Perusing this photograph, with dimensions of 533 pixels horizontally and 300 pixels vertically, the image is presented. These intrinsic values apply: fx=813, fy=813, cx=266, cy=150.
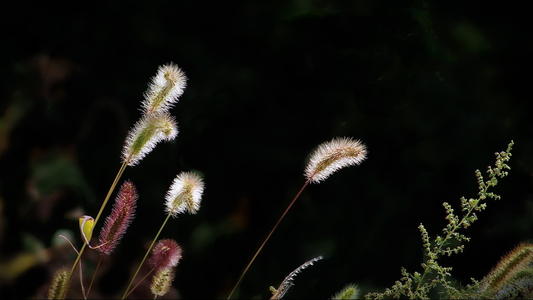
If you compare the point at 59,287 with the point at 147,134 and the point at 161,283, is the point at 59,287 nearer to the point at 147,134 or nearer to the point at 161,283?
the point at 161,283

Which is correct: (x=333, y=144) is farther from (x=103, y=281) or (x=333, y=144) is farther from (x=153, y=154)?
(x=103, y=281)

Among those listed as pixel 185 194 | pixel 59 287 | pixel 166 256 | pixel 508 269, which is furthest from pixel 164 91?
pixel 508 269

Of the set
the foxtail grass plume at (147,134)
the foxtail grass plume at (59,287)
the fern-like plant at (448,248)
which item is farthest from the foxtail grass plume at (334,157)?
the foxtail grass plume at (59,287)

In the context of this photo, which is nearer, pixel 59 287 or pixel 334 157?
pixel 59 287

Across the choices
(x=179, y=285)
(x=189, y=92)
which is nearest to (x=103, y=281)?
(x=179, y=285)

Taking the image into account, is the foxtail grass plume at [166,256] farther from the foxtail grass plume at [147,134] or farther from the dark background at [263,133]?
the dark background at [263,133]

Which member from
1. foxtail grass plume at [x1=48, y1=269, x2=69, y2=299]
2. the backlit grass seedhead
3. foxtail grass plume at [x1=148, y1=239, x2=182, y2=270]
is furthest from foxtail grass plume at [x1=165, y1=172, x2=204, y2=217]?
the backlit grass seedhead

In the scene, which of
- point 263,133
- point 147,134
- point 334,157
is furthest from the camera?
point 263,133

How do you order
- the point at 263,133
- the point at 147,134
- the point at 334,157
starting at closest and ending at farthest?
the point at 147,134 < the point at 334,157 < the point at 263,133
